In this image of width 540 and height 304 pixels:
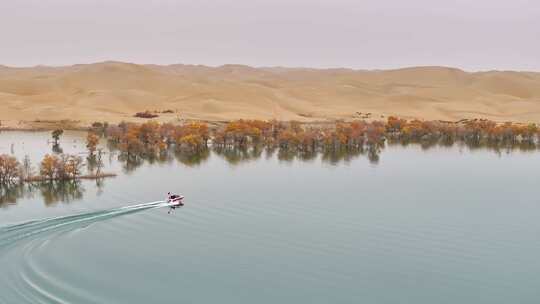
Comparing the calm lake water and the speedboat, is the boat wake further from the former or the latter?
the speedboat

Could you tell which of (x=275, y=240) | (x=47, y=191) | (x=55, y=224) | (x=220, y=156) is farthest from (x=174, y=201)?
(x=220, y=156)

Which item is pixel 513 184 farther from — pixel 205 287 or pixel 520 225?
pixel 205 287

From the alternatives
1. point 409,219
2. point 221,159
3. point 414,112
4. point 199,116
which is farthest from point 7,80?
point 409,219

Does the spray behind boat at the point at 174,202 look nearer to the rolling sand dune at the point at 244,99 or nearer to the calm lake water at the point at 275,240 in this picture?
the calm lake water at the point at 275,240

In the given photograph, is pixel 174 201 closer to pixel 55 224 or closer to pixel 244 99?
pixel 55 224

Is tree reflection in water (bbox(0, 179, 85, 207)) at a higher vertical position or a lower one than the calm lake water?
higher

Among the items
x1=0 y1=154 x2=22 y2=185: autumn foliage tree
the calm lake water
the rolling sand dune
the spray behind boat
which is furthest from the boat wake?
the rolling sand dune

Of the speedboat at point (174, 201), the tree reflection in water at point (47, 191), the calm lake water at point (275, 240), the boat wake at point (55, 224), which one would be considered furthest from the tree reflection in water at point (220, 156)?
the speedboat at point (174, 201)
